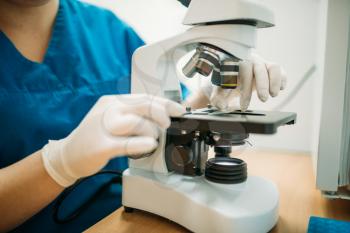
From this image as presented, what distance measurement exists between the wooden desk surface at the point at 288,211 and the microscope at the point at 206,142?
29 millimetres

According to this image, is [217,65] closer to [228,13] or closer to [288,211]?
[228,13]

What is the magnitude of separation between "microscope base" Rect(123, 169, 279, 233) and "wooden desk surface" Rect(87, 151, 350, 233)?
0.03m

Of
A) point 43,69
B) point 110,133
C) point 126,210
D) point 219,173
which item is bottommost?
point 126,210

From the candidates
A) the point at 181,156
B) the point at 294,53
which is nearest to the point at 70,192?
the point at 181,156

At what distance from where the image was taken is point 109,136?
0.59 meters

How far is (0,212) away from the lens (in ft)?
2.08

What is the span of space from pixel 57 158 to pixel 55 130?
0.21 m

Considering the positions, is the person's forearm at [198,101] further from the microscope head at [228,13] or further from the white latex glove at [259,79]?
the microscope head at [228,13]

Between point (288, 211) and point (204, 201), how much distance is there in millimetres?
256

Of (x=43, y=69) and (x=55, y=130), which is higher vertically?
(x=43, y=69)

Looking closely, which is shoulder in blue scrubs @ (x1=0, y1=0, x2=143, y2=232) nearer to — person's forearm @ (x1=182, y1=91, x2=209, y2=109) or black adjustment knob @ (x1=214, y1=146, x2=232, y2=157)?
person's forearm @ (x1=182, y1=91, x2=209, y2=109)

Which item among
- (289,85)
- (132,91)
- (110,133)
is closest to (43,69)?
(132,91)

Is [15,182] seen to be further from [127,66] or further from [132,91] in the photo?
[127,66]

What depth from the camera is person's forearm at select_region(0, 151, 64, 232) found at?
616 millimetres
